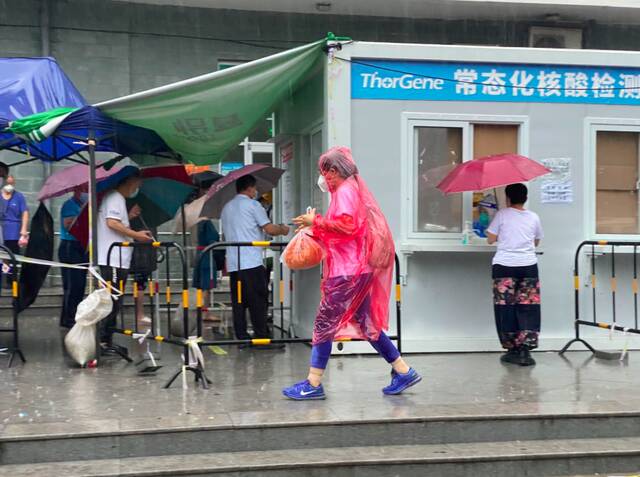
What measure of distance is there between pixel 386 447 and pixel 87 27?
35.0 ft

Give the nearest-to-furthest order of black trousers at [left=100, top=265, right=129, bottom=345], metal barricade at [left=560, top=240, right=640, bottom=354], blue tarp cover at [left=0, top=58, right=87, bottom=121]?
black trousers at [left=100, top=265, right=129, bottom=345]
metal barricade at [left=560, top=240, right=640, bottom=354]
blue tarp cover at [left=0, top=58, right=87, bottom=121]

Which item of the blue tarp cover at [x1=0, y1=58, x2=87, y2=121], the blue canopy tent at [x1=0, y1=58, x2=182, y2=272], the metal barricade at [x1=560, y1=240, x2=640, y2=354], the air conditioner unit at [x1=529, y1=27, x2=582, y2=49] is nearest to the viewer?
the blue canopy tent at [x1=0, y1=58, x2=182, y2=272]

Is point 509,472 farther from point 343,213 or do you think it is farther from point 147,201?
point 147,201

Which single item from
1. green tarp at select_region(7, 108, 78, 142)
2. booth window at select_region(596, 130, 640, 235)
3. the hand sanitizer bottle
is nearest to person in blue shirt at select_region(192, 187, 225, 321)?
green tarp at select_region(7, 108, 78, 142)

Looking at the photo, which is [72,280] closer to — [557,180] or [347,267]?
[347,267]

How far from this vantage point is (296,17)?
49.9 feet

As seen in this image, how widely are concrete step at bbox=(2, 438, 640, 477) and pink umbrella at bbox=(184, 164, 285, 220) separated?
3963mm

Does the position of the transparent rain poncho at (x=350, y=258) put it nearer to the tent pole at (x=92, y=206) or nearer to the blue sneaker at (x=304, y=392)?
the blue sneaker at (x=304, y=392)

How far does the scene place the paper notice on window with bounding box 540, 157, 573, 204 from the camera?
880cm

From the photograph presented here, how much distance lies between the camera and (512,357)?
8.12 metres

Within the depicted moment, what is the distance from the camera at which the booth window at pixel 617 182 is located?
8.98m

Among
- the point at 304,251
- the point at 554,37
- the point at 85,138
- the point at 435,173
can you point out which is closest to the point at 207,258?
the point at 85,138

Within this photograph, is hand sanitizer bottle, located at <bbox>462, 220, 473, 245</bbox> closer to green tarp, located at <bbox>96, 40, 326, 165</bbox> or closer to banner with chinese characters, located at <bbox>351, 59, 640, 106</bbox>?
banner with chinese characters, located at <bbox>351, 59, 640, 106</bbox>

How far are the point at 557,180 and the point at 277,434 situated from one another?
461cm
